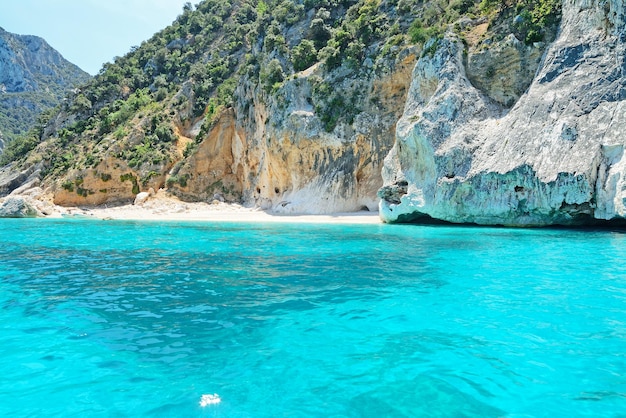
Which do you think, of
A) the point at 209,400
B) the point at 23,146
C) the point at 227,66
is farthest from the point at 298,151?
the point at 23,146

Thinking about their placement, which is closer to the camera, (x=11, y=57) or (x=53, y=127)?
(x=53, y=127)

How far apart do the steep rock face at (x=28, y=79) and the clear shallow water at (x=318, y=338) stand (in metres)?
105

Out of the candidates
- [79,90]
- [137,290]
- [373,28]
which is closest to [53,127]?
[79,90]

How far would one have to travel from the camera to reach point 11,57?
128m

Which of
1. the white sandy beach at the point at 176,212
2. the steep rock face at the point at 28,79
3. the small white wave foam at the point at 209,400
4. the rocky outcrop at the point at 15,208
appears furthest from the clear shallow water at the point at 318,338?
the steep rock face at the point at 28,79

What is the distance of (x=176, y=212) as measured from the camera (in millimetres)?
42594

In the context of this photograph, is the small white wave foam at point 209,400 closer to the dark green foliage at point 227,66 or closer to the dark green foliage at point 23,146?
the dark green foliage at point 227,66

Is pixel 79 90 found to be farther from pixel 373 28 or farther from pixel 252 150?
pixel 373 28

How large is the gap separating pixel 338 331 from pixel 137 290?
16.8ft

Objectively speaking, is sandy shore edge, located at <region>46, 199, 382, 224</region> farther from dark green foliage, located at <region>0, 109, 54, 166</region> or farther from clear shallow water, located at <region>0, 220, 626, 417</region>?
clear shallow water, located at <region>0, 220, 626, 417</region>

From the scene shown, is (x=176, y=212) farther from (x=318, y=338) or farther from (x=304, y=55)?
(x=318, y=338)

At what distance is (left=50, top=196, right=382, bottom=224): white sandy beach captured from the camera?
123 feet

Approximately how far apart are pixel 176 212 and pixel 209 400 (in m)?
40.5

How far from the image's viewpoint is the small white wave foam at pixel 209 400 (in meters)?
4.17
